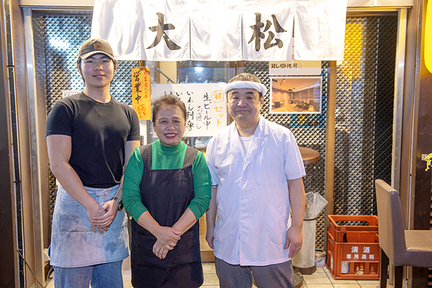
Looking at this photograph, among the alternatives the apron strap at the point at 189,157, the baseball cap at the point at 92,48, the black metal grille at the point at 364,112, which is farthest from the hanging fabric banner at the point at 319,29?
the baseball cap at the point at 92,48

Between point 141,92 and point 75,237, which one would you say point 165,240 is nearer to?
point 75,237

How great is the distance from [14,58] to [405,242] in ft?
13.5

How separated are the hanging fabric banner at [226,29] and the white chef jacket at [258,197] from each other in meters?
1.53

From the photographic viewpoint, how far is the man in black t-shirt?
5.93 feet

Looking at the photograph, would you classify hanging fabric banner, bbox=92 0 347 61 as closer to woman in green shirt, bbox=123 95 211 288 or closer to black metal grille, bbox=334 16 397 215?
black metal grille, bbox=334 16 397 215

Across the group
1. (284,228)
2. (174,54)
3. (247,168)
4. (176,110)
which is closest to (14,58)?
(174,54)

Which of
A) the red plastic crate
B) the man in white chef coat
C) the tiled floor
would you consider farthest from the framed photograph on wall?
the tiled floor

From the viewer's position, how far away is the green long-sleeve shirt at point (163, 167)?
1.82m

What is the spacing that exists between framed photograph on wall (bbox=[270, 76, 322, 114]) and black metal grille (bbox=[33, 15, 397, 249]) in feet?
0.25

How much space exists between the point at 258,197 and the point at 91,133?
46.9 inches

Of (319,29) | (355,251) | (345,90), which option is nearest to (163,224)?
(355,251)

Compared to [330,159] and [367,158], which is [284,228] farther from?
[367,158]

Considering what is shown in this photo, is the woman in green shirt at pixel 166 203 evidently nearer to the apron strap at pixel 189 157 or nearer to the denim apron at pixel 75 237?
the apron strap at pixel 189 157

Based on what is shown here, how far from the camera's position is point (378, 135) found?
12.1 ft
